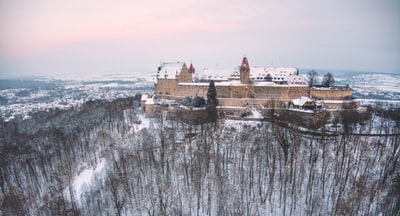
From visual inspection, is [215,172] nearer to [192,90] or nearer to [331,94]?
[192,90]

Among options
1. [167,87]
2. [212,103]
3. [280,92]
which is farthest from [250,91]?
[167,87]

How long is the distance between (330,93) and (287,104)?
8.52m

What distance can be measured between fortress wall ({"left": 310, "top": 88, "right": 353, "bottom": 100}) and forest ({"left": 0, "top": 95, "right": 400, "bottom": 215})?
5.71 metres

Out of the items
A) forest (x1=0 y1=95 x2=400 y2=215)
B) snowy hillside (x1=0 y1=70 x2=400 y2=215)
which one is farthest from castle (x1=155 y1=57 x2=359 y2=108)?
snowy hillside (x1=0 y1=70 x2=400 y2=215)

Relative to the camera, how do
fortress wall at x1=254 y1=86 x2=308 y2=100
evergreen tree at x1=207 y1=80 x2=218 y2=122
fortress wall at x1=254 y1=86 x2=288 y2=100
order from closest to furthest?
evergreen tree at x1=207 y1=80 x2=218 y2=122 → fortress wall at x1=254 y1=86 x2=308 y2=100 → fortress wall at x1=254 y1=86 x2=288 y2=100

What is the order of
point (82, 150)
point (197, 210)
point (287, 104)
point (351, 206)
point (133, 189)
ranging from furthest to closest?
point (287, 104) → point (82, 150) → point (133, 189) → point (197, 210) → point (351, 206)

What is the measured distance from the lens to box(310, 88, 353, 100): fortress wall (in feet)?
151

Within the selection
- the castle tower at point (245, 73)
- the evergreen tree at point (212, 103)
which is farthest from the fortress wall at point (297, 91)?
the evergreen tree at point (212, 103)

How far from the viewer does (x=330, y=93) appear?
45969 millimetres

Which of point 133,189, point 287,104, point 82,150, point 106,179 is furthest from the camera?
point 287,104

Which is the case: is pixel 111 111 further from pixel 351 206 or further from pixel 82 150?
pixel 351 206

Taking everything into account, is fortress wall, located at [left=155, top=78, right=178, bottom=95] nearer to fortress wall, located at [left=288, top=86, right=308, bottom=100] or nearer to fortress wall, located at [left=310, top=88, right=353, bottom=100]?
fortress wall, located at [left=288, top=86, right=308, bottom=100]

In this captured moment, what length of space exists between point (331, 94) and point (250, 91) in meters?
14.5

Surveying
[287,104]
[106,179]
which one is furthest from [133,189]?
[287,104]
